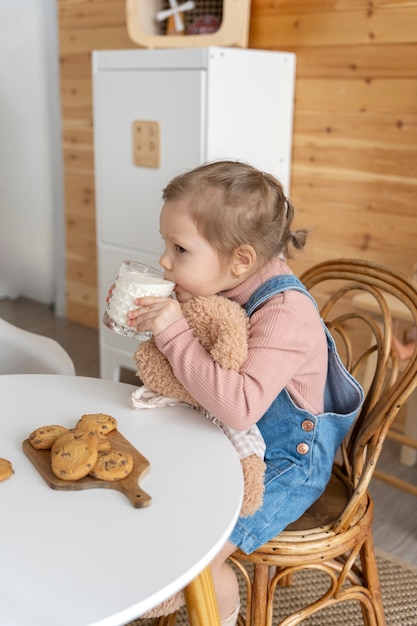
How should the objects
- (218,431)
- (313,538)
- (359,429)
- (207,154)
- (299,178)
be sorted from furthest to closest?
(299,178)
(207,154)
(359,429)
(313,538)
(218,431)

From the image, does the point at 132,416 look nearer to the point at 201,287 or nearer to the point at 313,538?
the point at 201,287

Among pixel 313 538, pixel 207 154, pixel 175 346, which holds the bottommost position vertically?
pixel 313 538

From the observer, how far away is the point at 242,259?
1232 millimetres

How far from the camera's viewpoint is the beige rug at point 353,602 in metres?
1.67

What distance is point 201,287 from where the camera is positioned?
1232 millimetres

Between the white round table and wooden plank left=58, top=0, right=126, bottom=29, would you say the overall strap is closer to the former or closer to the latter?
the white round table

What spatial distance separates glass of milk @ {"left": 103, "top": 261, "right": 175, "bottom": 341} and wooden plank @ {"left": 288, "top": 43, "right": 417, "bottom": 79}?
1478mm

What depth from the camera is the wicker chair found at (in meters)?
1.21

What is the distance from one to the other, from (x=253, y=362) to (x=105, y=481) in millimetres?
308

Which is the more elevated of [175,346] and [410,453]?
[175,346]

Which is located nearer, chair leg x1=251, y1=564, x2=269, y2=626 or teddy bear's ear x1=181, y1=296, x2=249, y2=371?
teddy bear's ear x1=181, y1=296, x2=249, y2=371

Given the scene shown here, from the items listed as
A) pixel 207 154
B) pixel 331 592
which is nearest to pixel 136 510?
pixel 331 592

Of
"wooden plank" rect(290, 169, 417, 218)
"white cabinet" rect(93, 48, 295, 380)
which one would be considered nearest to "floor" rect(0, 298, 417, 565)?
"white cabinet" rect(93, 48, 295, 380)

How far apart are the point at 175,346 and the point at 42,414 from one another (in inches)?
9.6
